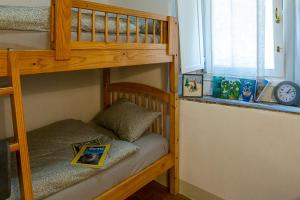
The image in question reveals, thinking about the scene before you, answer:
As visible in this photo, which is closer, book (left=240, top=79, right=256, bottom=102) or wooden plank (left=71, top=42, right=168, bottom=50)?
wooden plank (left=71, top=42, right=168, bottom=50)

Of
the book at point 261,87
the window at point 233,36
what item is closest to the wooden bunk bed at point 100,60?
the window at point 233,36

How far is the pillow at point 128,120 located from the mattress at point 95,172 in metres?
0.07

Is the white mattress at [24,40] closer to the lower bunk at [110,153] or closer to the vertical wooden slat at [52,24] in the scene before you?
the vertical wooden slat at [52,24]

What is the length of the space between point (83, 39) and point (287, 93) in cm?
143

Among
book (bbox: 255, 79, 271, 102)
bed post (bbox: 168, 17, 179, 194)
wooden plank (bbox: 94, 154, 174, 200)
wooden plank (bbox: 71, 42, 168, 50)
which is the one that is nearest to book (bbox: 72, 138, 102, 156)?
wooden plank (bbox: 94, 154, 174, 200)

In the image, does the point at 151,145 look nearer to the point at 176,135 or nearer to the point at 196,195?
the point at 176,135

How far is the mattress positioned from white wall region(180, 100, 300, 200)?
0.30m

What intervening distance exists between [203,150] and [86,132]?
966 millimetres

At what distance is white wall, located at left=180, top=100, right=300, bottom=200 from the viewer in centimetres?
158

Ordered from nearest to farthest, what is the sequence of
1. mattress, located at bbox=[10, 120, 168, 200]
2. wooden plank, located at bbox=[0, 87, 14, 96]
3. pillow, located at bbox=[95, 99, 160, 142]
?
wooden plank, located at bbox=[0, 87, 14, 96] → mattress, located at bbox=[10, 120, 168, 200] → pillow, located at bbox=[95, 99, 160, 142]

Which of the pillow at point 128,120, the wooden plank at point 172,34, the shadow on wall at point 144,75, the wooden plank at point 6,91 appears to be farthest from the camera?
the shadow on wall at point 144,75

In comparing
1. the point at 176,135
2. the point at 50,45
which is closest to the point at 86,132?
the point at 176,135

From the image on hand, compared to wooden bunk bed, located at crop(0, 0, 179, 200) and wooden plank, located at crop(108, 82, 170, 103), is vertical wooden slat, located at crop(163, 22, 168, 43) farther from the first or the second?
wooden plank, located at crop(108, 82, 170, 103)

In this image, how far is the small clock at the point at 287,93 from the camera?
67.1 inches
